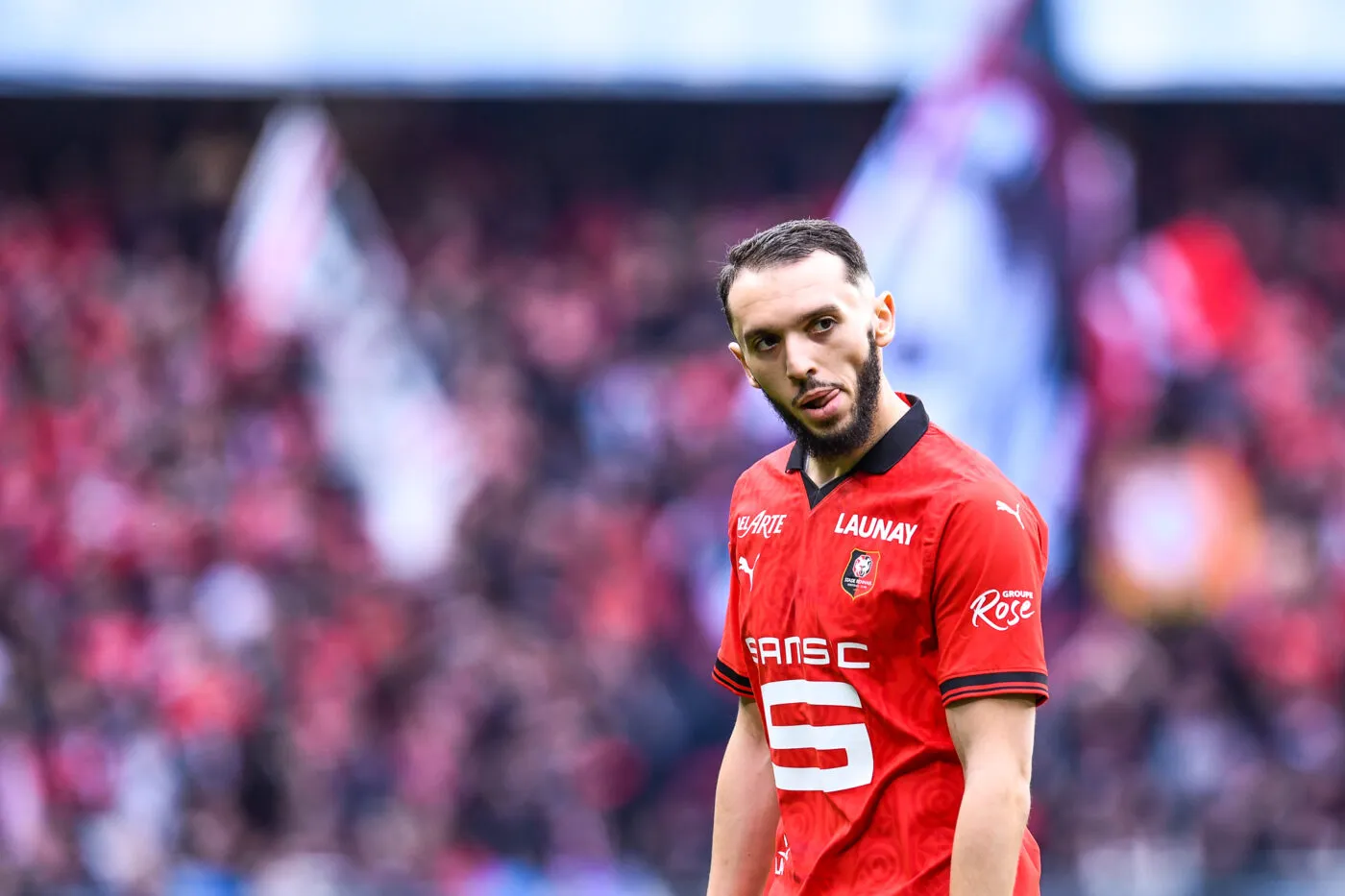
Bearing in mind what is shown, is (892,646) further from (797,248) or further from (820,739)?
(797,248)

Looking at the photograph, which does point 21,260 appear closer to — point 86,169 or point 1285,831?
point 86,169

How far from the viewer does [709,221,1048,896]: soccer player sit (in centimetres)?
265

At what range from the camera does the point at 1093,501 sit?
39.1 feet

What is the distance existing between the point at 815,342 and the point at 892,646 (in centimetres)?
50

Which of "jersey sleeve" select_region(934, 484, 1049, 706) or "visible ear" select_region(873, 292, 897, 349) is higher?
"visible ear" select_region(873, 292, 897, 349)

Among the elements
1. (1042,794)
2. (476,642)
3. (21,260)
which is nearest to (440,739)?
(476,642)

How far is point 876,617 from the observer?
2.78 m

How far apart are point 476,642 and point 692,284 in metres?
3.64

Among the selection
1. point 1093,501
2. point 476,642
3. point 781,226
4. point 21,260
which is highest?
point 21,260

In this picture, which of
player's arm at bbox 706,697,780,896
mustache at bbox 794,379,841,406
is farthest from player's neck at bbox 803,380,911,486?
player's arm at bbox 706,697,780,896

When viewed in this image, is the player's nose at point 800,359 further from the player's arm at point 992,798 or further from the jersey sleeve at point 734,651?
the player's arm at point 992,798

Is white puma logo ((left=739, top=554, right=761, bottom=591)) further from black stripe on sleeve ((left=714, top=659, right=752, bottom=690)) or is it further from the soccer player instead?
black stripe on sleeve ((left=714, top=659, right=752, bottom=690))

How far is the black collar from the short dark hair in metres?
0.25

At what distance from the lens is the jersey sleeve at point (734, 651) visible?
3129mm
